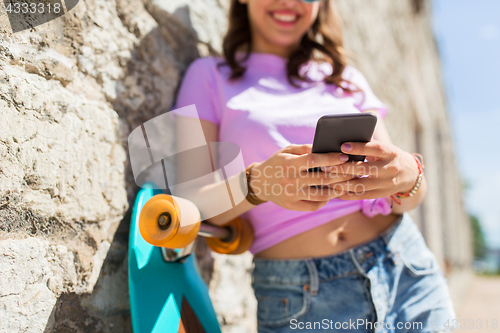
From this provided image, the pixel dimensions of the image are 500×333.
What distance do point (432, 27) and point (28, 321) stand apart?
8.49m

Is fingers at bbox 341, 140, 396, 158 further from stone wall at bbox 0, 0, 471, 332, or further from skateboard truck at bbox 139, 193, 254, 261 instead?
stone wall at bbox 0, 0, 471, 332

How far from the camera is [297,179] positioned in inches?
28.7

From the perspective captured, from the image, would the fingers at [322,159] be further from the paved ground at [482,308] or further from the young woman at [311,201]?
the paved ground at [482,308]

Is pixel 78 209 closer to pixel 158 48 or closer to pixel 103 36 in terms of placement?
pixel 103 36

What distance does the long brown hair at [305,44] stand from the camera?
119cm

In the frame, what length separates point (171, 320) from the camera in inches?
31.4

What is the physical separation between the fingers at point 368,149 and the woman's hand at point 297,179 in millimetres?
20

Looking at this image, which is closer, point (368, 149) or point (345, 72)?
point (368, 149)

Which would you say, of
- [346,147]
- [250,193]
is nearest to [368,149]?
[346,147]

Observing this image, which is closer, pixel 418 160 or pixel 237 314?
pixel 418 160

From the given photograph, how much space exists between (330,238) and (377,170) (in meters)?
0.29

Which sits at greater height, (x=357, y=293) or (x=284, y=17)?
(x=284, y=17)

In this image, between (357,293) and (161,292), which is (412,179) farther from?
(161,292)

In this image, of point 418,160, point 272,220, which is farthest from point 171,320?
point 418,160
